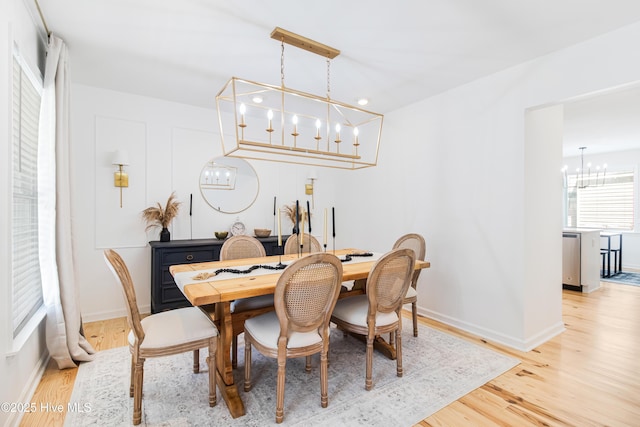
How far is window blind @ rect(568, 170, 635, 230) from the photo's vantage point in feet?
21.5

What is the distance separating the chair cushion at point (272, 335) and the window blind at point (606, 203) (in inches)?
313

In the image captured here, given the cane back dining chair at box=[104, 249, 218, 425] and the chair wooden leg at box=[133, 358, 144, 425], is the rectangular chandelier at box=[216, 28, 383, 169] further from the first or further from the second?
the chair wooden leg at box=[133, 358, 144, 425]

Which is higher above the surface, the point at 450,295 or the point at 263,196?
the point at 263,196

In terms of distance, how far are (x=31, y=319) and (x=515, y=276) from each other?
12.9ft

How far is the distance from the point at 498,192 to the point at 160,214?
370 cm

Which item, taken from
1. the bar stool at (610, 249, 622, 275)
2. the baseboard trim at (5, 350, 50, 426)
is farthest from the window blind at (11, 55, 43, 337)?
the bar stool at (610, 249, 622, 275)

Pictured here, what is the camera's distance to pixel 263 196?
180 inches

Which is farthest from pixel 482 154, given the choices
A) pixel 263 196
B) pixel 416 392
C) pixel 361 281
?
pixel 263 196

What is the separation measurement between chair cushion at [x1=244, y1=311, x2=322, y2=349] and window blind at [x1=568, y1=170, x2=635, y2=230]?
26.1 feet

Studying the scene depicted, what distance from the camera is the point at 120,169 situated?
3588 mm

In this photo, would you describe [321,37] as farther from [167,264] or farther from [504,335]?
[504,335]

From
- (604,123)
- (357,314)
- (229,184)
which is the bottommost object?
(357,314)

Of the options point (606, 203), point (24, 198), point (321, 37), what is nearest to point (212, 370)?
point (24, 198)

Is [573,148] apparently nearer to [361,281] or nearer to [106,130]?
[361,281]
